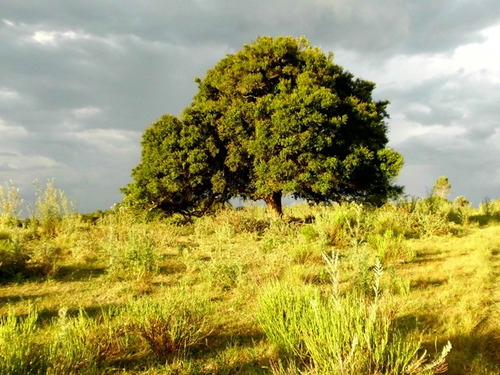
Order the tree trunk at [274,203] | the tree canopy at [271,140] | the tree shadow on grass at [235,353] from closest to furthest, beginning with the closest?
the tree shadow on grass at [235,353]
the tree canopy at [271,140]
the tree trunk at [274,203]

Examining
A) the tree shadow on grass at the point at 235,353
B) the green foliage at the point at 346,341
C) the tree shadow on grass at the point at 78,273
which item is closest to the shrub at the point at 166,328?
the tree shadow on grass at the point at 235,353

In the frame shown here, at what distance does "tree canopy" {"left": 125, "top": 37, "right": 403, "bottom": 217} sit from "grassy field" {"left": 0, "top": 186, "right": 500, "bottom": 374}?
7.81 feet

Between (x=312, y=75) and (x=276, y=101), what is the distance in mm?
2269

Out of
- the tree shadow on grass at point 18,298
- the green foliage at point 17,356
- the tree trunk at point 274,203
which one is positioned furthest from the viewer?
the tree trunk at point 274,203

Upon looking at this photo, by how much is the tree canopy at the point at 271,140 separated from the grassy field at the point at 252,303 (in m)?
2.38

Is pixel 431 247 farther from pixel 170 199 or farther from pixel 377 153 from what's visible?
pixel 170 199

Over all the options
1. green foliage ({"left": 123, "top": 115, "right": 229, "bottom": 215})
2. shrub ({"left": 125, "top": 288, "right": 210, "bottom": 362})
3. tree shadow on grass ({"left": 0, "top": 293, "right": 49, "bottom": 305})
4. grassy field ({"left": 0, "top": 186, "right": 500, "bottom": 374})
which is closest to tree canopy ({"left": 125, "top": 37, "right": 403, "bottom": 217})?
green foliage ({"left": 123, "top": 115, "right": 229, "bottom": 215})

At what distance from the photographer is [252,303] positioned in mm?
6430

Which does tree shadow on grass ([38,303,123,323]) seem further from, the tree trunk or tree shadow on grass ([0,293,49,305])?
the tree trunk

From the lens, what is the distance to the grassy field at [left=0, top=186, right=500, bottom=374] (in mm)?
3635

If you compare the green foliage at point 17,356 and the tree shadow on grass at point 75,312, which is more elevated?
the green foliage at point 17,356

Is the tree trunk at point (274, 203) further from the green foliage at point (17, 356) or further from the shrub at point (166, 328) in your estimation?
the green foliage at point (17, 356)

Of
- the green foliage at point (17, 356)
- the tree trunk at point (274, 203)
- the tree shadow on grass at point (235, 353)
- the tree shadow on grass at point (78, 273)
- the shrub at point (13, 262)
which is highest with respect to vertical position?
the tree trunk at point (274, 203)

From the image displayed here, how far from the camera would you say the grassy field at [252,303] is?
3.63 metres
